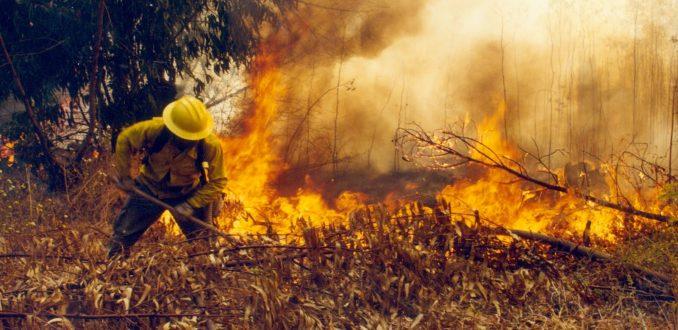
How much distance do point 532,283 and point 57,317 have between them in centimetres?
336

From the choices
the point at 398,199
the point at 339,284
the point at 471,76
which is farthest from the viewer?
the point at 471,76

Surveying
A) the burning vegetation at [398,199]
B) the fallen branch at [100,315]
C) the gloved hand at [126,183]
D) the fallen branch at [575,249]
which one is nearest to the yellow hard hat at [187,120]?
the gloved hand at [126,183]

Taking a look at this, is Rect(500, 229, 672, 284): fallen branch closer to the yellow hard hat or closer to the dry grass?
the dry grass

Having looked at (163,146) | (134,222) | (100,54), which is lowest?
(134,222)

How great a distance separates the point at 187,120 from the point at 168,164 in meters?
0.46

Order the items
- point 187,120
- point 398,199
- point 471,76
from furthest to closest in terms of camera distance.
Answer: point 471,76 < point 398,199 < point 187,120

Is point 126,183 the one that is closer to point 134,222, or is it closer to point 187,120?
point 134,222

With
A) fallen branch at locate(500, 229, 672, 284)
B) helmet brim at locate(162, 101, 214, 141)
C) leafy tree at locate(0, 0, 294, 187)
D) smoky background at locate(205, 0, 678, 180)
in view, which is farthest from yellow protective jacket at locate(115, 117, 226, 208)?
smoky background at locate(205, 0, 678, 180)

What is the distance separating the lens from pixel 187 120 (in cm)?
517

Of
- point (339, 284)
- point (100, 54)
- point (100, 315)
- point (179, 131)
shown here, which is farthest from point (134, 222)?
point (100, 54)

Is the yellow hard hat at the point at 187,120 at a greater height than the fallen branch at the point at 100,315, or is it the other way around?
the yellow hard hat at the point at 187,120

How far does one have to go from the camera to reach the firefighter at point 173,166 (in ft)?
17.1

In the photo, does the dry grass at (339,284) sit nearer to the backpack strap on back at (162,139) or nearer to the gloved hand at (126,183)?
the gloved hand at (126,183)

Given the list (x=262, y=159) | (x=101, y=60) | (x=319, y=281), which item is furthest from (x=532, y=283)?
(x=101, y=60)
